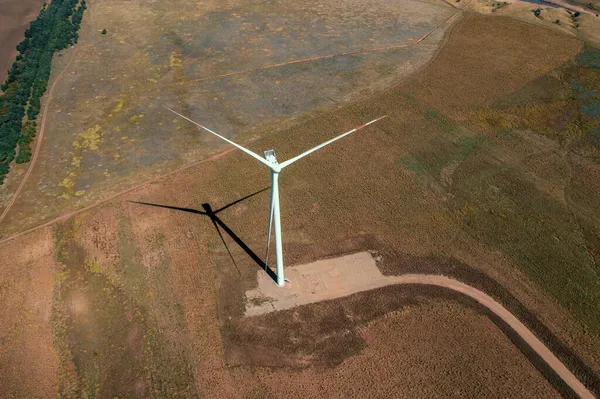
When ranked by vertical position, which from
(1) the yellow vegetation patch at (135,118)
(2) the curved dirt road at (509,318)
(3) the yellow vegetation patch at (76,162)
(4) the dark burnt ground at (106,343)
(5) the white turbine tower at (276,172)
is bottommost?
(2) the curved dirt road at (509,318)

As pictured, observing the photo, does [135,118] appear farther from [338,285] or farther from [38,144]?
[338,285]

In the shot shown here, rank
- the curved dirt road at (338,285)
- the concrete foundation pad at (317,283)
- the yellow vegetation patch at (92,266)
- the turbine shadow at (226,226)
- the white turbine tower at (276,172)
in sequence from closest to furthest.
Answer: the white turbine tower at (276,172) → the curved dirt road at (338,285) → the concrete foundation pad at (317,283) → the yellow vegetation patch at (92,266) → the turbine shadow at (226,226)

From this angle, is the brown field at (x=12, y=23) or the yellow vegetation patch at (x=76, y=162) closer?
the yellow vegetation patch at (x=76, y=162)

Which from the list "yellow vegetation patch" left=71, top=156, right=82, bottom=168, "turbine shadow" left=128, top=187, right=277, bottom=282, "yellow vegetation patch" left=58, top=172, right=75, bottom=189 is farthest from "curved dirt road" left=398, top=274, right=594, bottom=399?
"yellow vegetation patch" left=71, top=156, right=82, bottom=168

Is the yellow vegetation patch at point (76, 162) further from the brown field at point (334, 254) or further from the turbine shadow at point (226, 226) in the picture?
the turbine shadow at point (226, 226)

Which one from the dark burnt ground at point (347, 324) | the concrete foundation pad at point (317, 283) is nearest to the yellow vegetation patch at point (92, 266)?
the dark burnt ground at point (347, 324)

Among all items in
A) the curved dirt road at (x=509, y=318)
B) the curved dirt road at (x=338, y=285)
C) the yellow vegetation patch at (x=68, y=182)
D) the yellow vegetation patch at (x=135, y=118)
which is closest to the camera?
the curved dirt road at (x=509, y=318)

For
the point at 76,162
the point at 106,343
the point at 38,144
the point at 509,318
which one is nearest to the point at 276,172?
the point at 106,343
